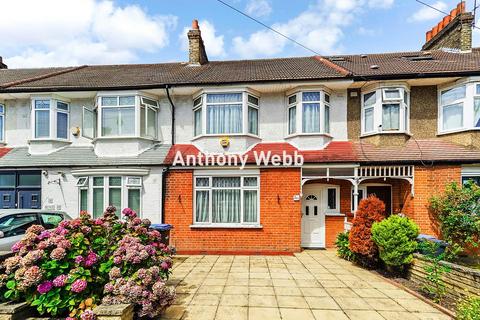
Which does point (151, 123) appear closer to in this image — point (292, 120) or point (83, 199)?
point (83, 199)

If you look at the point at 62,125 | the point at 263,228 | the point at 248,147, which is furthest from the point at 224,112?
the point at 62,125

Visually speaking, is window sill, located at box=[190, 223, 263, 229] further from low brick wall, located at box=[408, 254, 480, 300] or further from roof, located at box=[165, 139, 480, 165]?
low brick wall, located at box=[408, 254, 480, 300]

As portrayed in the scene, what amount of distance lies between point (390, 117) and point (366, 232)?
4.63 meters

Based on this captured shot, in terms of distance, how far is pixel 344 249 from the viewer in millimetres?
7871

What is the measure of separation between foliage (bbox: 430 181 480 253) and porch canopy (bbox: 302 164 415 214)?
100 cm

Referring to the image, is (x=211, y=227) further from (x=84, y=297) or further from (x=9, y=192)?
(x=9, y=192)

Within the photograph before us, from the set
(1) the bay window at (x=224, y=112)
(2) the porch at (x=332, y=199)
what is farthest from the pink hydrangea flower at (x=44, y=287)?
(2) the porch at (x=332, y=199)

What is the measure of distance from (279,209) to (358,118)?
4.64 meters

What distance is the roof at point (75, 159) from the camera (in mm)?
8906

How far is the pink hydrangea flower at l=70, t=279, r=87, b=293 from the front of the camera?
3238mm

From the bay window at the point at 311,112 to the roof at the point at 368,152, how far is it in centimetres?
76

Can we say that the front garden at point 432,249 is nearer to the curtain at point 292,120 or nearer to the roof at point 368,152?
the roof at point 368,152

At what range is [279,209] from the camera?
341 inches

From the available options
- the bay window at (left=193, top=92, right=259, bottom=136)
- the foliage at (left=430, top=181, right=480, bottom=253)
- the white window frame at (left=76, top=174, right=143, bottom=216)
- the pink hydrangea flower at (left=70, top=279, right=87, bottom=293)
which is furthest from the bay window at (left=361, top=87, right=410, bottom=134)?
the pink hydrangea flower at (left=70, top=279, right=87, bottom=293)
